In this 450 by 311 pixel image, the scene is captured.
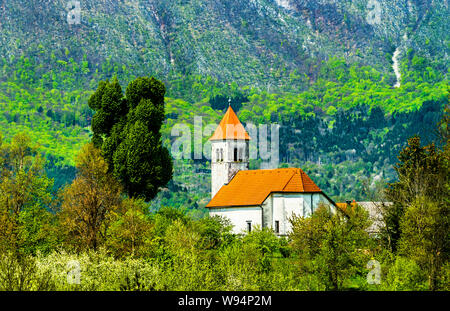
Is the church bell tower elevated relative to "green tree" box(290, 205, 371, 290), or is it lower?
elevated

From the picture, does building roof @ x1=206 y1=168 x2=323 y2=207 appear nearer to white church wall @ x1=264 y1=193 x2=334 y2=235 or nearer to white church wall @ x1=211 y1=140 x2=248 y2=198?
white church wall @ x1=264 y1=193 x2=334 y2=235

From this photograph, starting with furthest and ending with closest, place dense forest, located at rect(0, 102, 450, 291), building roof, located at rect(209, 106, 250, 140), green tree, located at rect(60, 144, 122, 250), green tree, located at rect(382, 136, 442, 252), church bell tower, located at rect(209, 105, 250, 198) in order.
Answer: building roof, located at rect(209, 106, 250, 140) < church bell tower, located at rect(209, 105, 250, 198) < green tree, located at rect(60, 144, 122, 250) < green tree, located at rect(382, 136, 442, 252) < dense forest, located at rect(0, 102, 450, 291)

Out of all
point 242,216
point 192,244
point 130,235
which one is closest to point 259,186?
point 242,216

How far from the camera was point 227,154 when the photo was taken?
4222 inches

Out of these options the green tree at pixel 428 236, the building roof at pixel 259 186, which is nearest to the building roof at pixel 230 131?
the building roof at pixel 259 186

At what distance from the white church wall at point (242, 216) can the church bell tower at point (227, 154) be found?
9237 millimetres

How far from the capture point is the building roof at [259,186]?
3668 inches

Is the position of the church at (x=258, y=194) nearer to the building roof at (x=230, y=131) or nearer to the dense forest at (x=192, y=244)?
the building roof at (x=230, y=131)

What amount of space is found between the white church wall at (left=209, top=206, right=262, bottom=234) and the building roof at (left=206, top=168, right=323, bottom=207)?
0.60 metres

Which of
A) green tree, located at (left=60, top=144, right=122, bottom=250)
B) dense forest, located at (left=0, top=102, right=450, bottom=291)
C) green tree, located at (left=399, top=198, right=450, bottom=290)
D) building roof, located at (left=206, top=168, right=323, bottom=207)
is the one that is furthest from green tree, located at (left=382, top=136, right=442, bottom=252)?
green tree, located at (left=60, top=144, right=122, bottom=250)

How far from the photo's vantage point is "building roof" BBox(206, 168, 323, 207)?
93.2 m

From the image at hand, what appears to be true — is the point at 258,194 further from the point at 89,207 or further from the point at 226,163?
the point at 89,207
